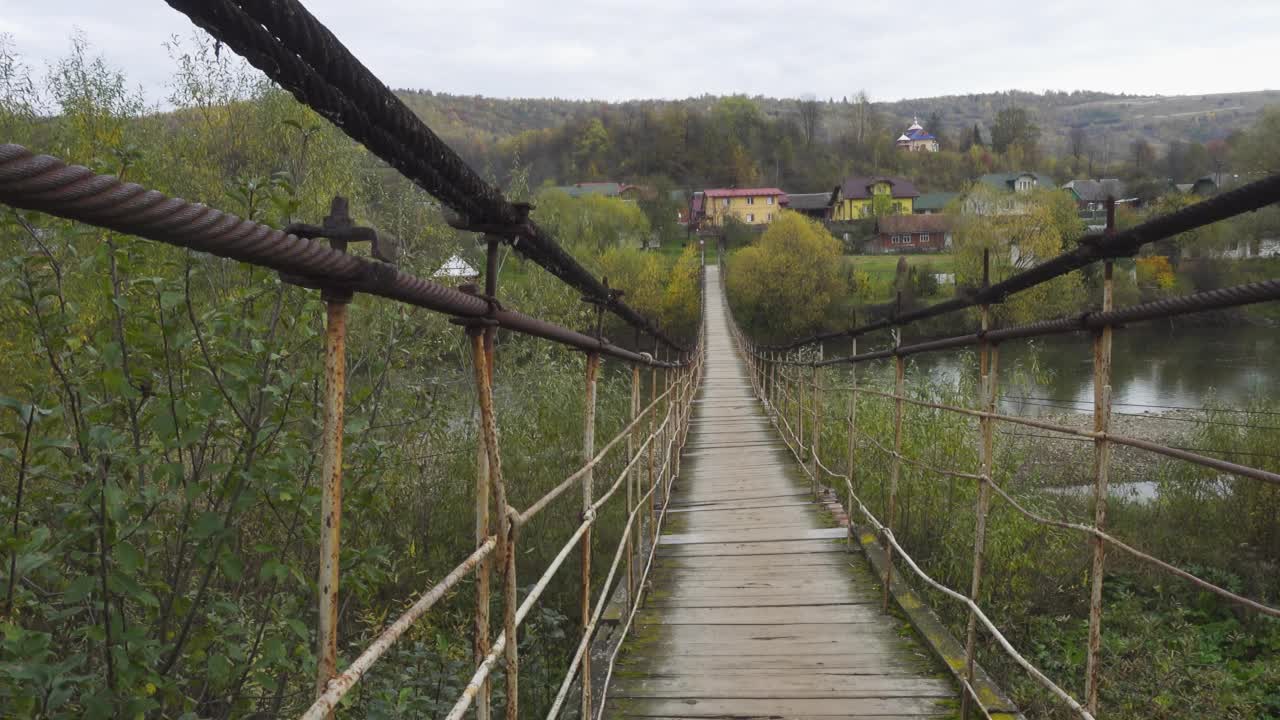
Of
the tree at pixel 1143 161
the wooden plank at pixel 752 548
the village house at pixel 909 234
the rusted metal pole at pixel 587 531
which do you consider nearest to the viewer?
the rusted metal pole at pixel 587 531

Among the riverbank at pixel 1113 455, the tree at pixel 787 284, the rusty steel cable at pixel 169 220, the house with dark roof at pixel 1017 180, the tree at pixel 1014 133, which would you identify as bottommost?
the riverbank at pixel 1113 455

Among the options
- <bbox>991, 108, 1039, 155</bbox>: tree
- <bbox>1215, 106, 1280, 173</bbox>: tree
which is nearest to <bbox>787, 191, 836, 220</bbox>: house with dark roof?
<bbox>991, 108, 1039, 155</bbox>: tree

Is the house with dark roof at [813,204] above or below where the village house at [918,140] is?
below

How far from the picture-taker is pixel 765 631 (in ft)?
10.3

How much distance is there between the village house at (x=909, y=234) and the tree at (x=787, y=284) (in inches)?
717

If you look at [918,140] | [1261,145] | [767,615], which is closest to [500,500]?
[767,615]

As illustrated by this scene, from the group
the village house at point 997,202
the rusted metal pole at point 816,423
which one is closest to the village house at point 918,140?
the village house at point 997,202

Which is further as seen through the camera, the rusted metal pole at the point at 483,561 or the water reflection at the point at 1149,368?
the water reflection at the point at 1149,368

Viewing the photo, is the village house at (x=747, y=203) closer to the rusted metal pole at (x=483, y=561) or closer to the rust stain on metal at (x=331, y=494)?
the rusted metal pole at (x=483, y=561)

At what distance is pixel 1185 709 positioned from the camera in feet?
16.1

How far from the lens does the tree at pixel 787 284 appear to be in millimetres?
33625

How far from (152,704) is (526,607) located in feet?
2.87

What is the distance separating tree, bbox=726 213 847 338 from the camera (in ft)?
110

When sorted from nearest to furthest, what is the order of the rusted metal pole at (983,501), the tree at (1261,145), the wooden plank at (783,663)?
the rusted metal pole at (983,501) < the wooden plank at (783,663) < the tree at (1261,145)
